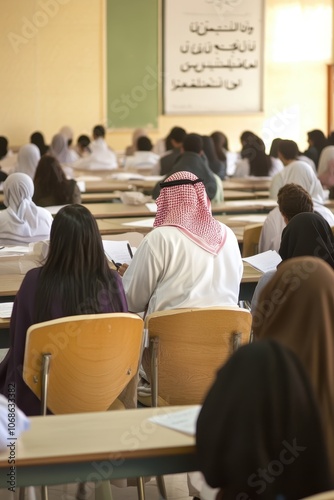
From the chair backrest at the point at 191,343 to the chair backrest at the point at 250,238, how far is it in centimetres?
234

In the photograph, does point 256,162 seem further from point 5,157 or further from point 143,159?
point 5,157

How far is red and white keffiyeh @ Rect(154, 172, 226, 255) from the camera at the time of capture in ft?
13.5

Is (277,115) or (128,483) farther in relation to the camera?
(277,115)

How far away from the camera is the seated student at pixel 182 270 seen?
4020mm

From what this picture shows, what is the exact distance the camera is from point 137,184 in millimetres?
9898

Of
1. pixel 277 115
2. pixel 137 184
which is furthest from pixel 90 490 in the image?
pixel 277 115

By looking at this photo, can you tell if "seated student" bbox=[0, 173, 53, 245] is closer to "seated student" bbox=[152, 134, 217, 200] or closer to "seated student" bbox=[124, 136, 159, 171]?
"seated student" bbox=[152, 134, 217, 200]

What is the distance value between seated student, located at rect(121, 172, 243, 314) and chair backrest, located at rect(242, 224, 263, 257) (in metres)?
1.76

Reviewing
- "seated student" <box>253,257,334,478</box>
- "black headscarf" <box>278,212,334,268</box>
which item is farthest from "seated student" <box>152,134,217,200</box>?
"seated student" <box>253,257,334,478</box>

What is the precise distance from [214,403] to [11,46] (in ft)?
43.1

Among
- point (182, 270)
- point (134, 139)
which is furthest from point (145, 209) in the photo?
point (134, 139)

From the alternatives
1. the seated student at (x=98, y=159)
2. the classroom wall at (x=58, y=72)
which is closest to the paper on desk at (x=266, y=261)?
the seated student at (x=98, y=159)

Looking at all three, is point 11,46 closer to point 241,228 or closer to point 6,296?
point 241,228

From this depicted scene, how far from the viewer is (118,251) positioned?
16.1 ft
